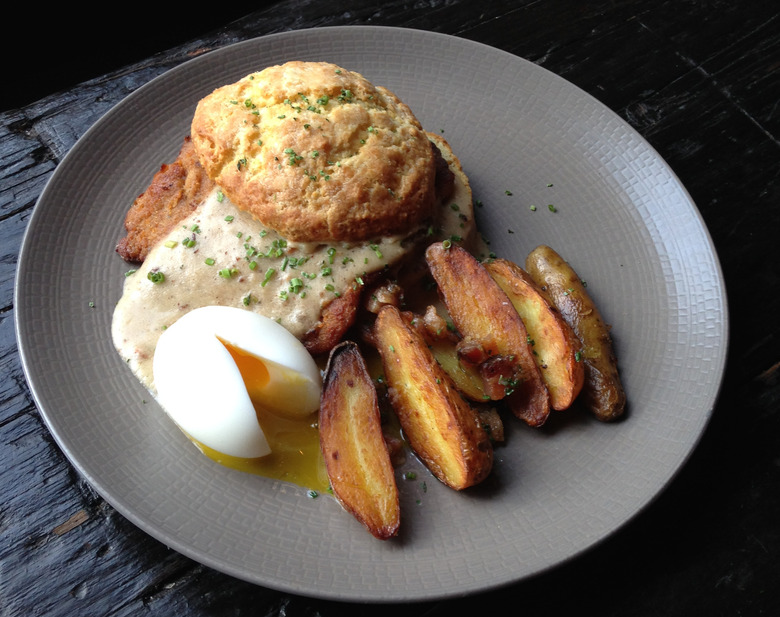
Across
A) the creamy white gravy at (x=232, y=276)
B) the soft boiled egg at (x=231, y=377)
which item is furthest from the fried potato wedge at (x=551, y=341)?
the soft boiled egg at (x=231, y=377)

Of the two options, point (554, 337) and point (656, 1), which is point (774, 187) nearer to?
point (656, 1)

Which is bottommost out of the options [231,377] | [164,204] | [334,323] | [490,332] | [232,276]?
[490,332]

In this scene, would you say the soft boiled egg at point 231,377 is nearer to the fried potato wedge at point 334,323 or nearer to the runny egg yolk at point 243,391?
the runny egg yolk at point 243,391

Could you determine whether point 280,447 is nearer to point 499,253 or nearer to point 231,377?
point 231,377

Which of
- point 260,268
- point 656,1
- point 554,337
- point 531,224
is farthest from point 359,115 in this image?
point 656,1

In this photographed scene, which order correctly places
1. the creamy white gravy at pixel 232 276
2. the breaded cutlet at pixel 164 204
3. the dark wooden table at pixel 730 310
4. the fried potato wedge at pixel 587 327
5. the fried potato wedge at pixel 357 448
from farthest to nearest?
the breaded cutlet at pixel 164 204 → the creamy white gravy at pixel 232 276 → the fried potato wedge at pixel 587 327 → the dark wooden table at pixel 730 310 → the fried potato wedge at pixel 357 448

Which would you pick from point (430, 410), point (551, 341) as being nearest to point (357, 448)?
point (430, 410)
